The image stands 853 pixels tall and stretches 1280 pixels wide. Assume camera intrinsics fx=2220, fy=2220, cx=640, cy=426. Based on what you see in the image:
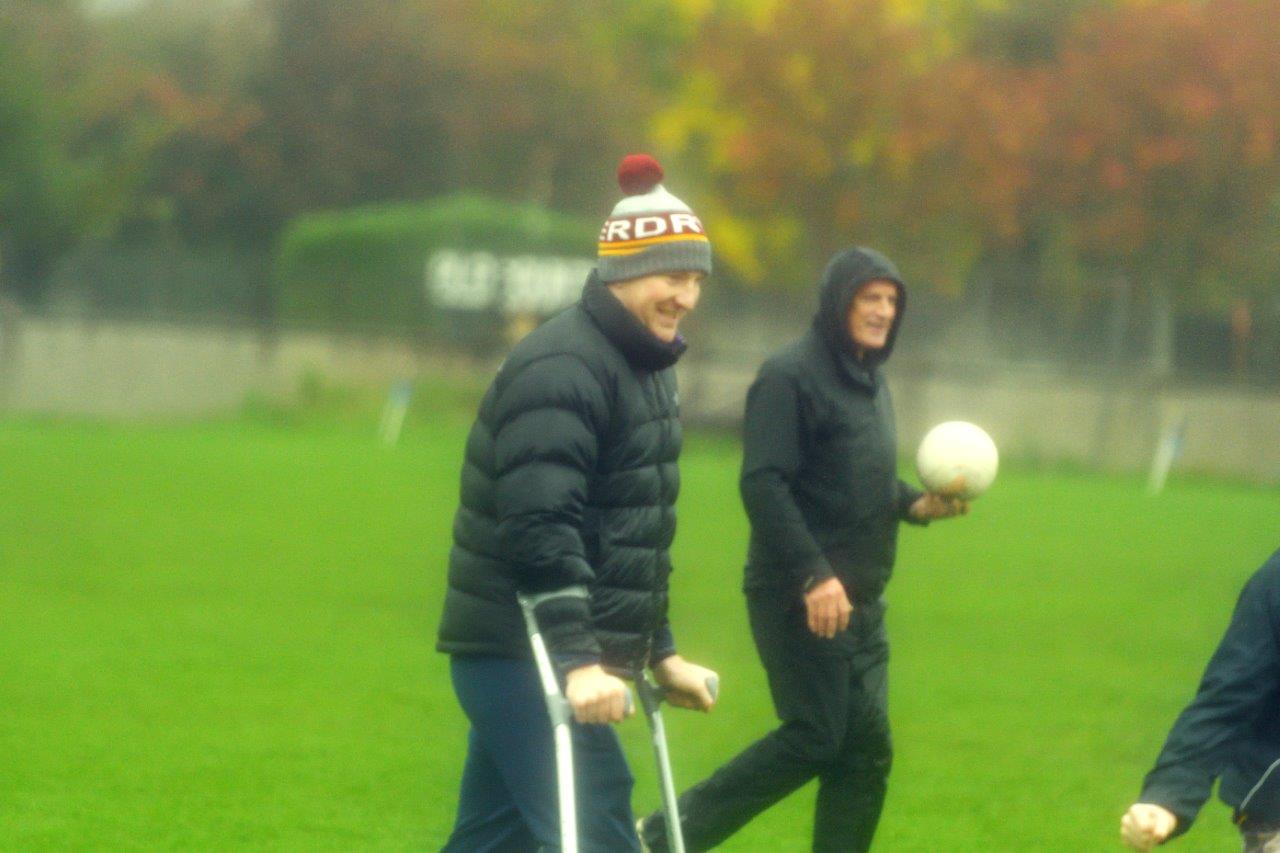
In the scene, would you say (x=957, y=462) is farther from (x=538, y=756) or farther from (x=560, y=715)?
(x=560, y=715)

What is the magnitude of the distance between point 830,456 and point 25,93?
129 ft

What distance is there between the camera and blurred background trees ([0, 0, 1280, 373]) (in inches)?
1591

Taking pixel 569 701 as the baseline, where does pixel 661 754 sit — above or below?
below

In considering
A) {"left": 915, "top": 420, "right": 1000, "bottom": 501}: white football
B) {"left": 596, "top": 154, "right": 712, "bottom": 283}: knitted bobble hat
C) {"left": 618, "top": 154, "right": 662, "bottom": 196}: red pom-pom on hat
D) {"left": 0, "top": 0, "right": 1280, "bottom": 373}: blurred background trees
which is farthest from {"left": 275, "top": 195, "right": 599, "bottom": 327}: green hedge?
{"left": 596, "top": 154, "right": 712, "bottom": 283}: knitted bobble hat

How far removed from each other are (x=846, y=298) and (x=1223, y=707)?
248 cm

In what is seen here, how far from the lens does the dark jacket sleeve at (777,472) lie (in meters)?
6.42

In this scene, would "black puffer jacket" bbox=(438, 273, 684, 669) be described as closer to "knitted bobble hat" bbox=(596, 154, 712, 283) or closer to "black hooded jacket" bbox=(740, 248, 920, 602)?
"knitted bobble hat" bbox=(596, 154, 712, 283)

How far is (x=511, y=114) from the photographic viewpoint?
179ft

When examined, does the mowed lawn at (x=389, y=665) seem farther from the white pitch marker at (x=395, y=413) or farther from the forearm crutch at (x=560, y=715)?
the white pitch marker at (x=395, y=413)

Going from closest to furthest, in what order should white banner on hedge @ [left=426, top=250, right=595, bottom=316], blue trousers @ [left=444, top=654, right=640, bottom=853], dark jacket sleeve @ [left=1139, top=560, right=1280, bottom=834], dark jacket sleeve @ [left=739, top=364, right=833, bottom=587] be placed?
dark jacket sleeve @ [left=1139, top=560, right=1280, bottom=834]
blue trousers @ [left=444, top=654, right=640, bottom=853]
dark jacket sleeve @ [left=739, top=364, right=833, bottom=587]
white banner on hedge @ [left=426, top=250, right=595, bottom=316]

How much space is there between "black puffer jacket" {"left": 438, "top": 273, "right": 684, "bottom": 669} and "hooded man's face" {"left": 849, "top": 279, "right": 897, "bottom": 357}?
1493mm

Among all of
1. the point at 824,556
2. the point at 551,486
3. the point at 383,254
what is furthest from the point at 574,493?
the point at 383,254

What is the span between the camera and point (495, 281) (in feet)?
136

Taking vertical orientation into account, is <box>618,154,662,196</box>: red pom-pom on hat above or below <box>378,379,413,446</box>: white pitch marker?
above
